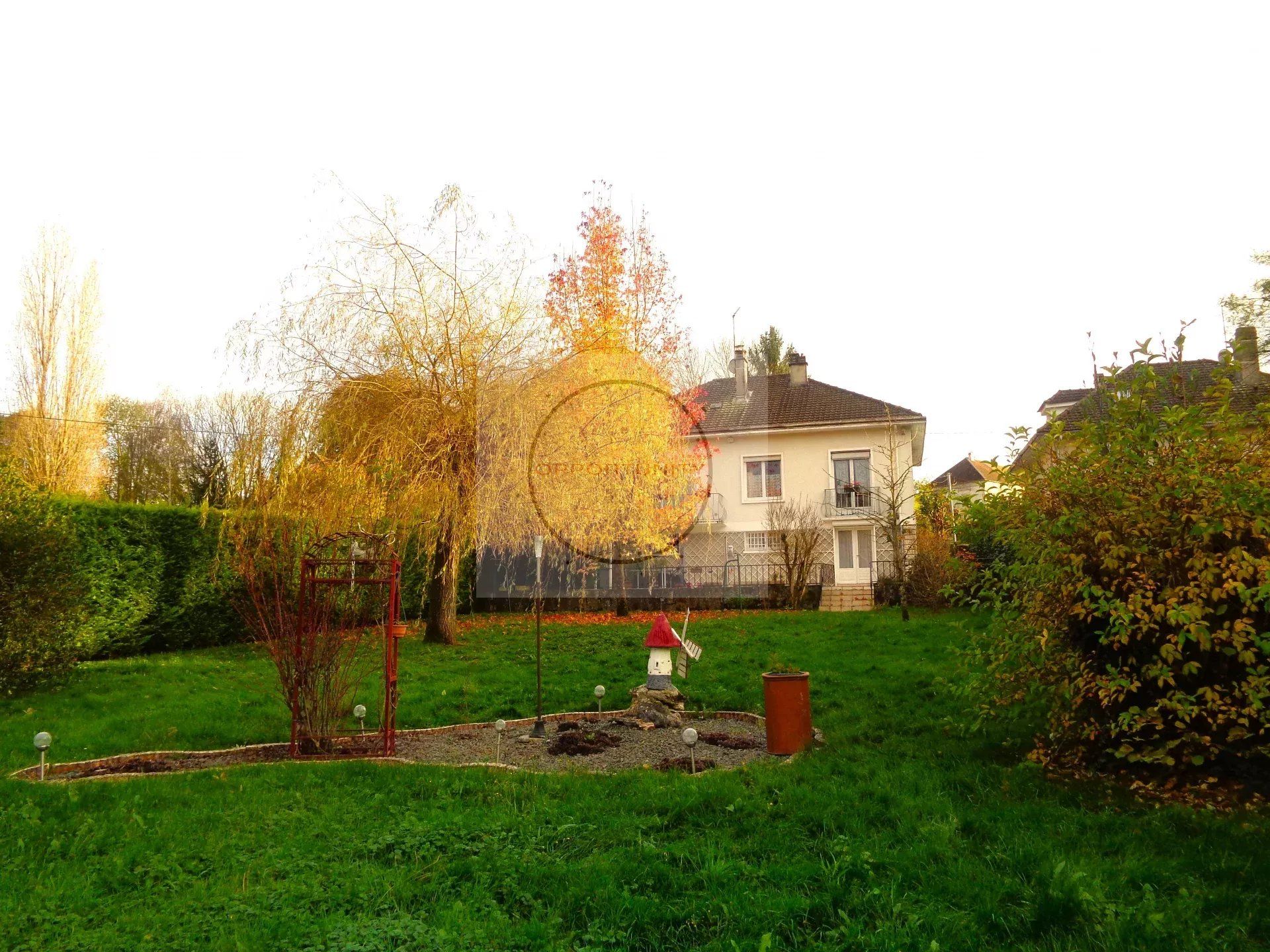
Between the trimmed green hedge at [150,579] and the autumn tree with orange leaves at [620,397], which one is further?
the autumn tree with orange leaves at [620,397]

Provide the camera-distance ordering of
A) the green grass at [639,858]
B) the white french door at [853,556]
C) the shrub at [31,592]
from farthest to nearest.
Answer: the white french door at [853,556] → the shrub at [31,592] → the green grass at [639,858]

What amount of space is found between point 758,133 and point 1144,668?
930cm

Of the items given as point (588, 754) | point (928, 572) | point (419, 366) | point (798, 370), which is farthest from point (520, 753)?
point (798, 370)

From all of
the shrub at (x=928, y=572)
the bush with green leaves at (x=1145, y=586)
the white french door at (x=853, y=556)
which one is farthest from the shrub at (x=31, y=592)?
the white french door at (x=853, y=556)

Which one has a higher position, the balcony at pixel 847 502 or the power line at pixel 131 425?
the power line at pixel 131 425

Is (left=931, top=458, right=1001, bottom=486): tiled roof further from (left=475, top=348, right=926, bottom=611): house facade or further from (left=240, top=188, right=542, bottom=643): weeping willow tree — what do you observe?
(left=240, top=188, right=542, bottom=643): weeping willow tree

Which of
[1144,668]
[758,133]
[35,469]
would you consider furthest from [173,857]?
[35,469]

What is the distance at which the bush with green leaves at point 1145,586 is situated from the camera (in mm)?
4645

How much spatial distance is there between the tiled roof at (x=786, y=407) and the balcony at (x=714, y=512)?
227cm

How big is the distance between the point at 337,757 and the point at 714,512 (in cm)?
1935

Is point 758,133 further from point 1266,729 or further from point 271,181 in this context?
point 1266,729

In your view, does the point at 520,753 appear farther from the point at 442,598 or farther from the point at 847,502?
the point at 847,502

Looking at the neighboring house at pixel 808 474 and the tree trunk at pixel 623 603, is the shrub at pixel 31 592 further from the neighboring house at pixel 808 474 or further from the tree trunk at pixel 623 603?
the neighboring house at pixel 808 474

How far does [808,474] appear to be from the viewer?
83.8ft
